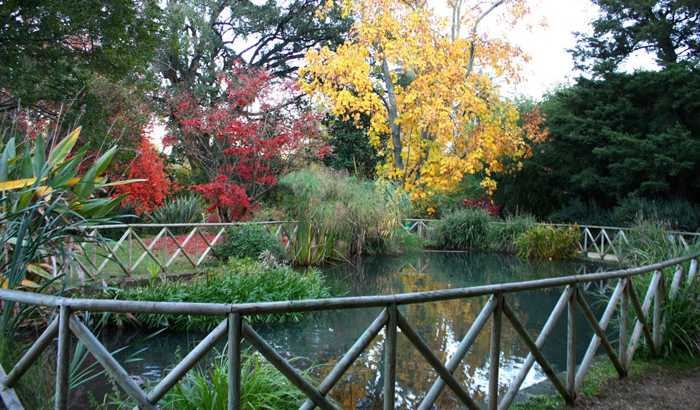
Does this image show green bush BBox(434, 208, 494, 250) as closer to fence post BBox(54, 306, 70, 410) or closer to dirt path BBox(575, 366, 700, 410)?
dirt path BBox(575, 366, 700, 410)

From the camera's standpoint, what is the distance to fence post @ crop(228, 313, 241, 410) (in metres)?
2.19

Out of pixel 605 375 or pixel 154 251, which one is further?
pixel 154 251

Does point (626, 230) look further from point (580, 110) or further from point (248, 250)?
point (248, 250)

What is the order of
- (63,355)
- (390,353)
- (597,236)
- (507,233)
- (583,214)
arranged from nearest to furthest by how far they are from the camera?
(63,355) < (390,353) < (597,236) < (507,233) < (583,214)

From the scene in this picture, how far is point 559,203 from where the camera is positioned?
1938 cm


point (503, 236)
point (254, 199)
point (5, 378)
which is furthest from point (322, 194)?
point (5, 378)

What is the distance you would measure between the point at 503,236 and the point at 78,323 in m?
14.4

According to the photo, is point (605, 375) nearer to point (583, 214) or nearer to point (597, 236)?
point (597, 236)

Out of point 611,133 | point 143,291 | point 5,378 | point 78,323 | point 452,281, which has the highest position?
point 611,133

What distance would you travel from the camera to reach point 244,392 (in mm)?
3523

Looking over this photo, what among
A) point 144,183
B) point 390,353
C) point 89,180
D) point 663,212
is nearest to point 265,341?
point 390,353

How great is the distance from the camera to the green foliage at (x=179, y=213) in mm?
14648

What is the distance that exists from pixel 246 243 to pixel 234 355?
814cm

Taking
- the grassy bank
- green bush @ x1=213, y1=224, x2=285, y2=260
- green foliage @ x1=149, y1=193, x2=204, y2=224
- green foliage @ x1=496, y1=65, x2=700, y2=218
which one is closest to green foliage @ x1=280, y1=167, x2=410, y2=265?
green bush @ x1=213, y1=224, x2=285, y2=260
